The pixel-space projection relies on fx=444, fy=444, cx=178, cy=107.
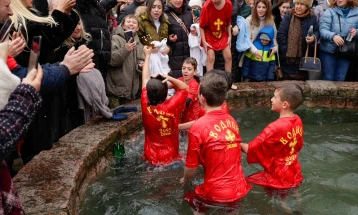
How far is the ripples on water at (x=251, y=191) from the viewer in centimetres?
401

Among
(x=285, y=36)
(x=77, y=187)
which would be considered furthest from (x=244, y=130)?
(x=77, y=187)

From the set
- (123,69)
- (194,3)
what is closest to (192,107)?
(123,69)

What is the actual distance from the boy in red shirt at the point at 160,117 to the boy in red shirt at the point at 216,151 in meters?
0.79

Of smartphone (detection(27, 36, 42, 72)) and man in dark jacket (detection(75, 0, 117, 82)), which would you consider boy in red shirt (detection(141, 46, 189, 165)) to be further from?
smartphone (detection(27, 36, 42, 72))

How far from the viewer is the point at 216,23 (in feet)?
23.1

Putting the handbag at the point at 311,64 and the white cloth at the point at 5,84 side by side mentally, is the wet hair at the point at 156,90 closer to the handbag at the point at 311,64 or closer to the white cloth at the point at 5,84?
the white cloth at the point at 5,84

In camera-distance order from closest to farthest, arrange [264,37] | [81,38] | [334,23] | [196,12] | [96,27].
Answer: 1. [81,38]
2. [96,27]
3. [334,23]
4. [264,37]
5. [196,12]

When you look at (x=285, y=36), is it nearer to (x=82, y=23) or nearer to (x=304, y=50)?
(x=304, y=50)

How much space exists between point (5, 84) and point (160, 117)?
2.49m

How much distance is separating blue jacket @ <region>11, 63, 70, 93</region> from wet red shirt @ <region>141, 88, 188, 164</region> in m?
1.81

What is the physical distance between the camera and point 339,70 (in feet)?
25.6

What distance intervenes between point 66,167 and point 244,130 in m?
3.09

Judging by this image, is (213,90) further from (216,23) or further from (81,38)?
(216,23)

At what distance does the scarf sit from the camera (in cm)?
768
